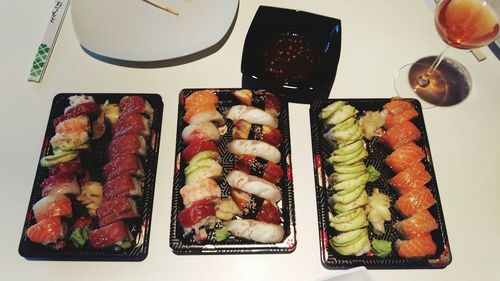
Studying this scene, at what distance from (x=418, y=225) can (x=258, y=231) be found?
72 centimetres

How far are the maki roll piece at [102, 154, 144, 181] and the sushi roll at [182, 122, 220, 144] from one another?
10.7 inches

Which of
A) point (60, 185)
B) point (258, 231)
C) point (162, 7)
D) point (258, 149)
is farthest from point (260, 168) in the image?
point (162, 7)

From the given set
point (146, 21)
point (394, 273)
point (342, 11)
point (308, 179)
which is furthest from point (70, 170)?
point (342, 11)

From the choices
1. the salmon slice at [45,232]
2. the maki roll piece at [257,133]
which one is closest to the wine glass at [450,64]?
the maki roll piece at [257,133]

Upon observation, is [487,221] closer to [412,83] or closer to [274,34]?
[412,83]

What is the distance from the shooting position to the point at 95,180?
6.47 ft

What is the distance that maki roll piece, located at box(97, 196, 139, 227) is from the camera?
176 cm

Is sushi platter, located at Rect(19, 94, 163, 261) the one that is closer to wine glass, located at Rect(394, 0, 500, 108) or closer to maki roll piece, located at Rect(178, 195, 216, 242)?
maki roll piece, located at Rect(178, 195, 216, 242)

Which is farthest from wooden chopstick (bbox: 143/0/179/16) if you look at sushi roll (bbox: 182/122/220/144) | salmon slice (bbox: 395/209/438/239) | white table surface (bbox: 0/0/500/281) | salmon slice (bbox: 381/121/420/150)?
salmon slice (bbox: 395/209/438/239)

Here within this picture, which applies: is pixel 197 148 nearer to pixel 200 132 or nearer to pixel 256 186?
pixel 200 132

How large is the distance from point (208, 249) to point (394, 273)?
859 millimetres

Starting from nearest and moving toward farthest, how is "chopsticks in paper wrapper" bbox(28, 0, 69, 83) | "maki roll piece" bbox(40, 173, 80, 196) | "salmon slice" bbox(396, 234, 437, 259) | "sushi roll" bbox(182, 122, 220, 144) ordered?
"salmon slice" bbox(396, 234, 437, 259) → "maki roll piece" bbox(40, 173, 80, 196) → "sushi roll" bbox(182, 122, 220, 144) → "chopsticks in paper wrapper" bbox(28, 0, 69, 83)

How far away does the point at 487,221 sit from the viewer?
1896 mm

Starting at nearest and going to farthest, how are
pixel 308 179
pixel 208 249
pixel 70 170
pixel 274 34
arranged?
pixel 208 249
pixel 70 170
pixel 308 179
pixel 274 34
